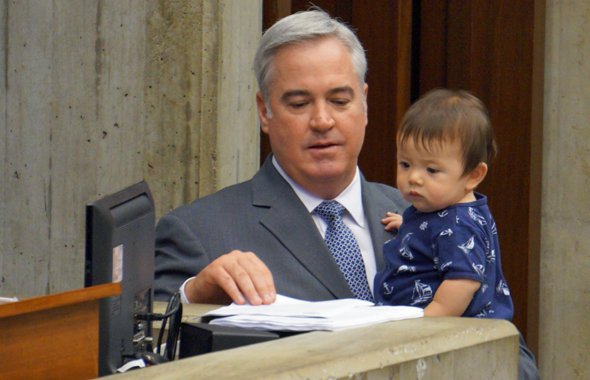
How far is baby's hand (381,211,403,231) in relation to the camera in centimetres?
420

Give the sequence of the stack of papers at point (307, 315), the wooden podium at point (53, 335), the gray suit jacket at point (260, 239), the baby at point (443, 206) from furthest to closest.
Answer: the gray suit jacket at point (260, 239), the baby at point (443, 206), the stack of papers at point (307, 315), the wooden podium at point (53, 335)

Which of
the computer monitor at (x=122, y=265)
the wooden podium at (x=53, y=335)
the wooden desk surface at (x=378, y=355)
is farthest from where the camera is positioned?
the computer monitor at (x=122, y=265)

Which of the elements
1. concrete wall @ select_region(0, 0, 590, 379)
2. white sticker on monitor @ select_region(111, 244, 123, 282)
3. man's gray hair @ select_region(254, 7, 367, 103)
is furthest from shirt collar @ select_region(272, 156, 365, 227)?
white sticker on monitor @ select_region(111, 244, 123, 282)

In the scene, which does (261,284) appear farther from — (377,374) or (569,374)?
(569,374)

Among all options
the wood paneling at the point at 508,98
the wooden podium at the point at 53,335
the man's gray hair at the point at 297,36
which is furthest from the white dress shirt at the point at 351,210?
the wood paneling at the point at 508,98

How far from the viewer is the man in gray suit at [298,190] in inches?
159

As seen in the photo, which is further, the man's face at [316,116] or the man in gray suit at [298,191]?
the man's face at [316,116]

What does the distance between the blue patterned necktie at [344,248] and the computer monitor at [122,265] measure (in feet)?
4.20

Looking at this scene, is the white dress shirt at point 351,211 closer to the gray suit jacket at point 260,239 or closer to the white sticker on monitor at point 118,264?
the gray suit jacket at point 260,239

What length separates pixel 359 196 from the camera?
434cm

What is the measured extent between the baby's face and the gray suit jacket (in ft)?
1.24

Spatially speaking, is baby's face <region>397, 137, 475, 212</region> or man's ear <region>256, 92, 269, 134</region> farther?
man's ear <region>256, 92, 269, 134</region>

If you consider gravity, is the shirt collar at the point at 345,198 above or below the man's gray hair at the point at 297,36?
below

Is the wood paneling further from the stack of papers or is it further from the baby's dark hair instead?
the stack of papers
